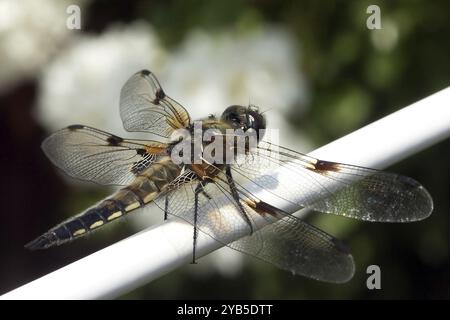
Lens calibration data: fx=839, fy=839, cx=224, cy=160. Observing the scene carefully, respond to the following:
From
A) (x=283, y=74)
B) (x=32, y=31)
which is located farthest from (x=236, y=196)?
(x=32, y=31)

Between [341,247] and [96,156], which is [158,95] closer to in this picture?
[96,156]

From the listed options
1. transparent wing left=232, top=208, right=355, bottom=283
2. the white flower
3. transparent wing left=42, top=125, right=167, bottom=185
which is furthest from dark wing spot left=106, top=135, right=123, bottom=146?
the white flower

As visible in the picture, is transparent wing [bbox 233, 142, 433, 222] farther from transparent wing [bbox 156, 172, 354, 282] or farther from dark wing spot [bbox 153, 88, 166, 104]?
dark wing spot [bbox 153, 88, 166, 104]

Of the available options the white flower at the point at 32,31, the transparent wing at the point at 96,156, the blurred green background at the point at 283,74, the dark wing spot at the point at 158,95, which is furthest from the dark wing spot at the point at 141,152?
the white flower at the point at 32,31

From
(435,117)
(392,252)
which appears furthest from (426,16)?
(435,117)

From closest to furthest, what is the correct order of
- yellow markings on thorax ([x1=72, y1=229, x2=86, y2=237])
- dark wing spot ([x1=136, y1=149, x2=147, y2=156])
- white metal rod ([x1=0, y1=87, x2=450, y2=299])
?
1. white metal rod ([x1=0, y1=87, x2=450, y2=299])
2. yellow markings on thorax ([x1=72, y1=229, x2=86, y2=237])
3. dark wing spot ([x1=136, y1=149, x2=147, y2=156])

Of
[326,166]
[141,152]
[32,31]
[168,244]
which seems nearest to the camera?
[168,244]
